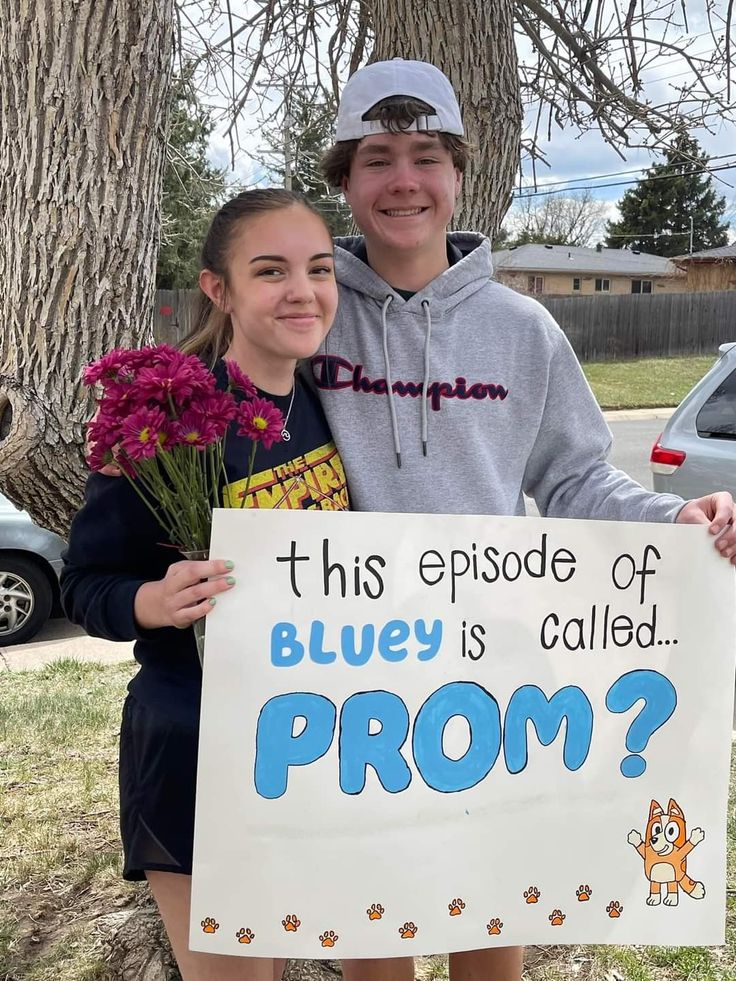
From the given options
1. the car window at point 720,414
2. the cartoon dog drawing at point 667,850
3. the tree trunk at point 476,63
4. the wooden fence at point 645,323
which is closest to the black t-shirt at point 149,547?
the cartoon dog drawing at point 667,850

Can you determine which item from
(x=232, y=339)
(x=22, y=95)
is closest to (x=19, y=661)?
(x=22, y=95)

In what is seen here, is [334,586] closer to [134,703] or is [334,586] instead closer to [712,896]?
[134,703]

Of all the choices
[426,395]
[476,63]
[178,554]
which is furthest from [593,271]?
[178,554]

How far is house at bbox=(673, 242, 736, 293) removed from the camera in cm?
3553

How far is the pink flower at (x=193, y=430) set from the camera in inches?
52.3

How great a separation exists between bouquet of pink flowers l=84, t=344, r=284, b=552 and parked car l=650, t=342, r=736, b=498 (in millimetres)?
3685

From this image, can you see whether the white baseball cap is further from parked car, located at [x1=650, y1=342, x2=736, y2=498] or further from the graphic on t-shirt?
parked car, located at [x1=650, y1=342, x2=736, y2=498]

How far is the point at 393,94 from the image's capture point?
1.71 meters

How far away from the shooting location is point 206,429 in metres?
1.33

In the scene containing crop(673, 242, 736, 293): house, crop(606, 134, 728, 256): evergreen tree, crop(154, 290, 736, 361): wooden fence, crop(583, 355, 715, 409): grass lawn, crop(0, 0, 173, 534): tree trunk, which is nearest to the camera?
crop(0, 0, 173, 534): tree trunk

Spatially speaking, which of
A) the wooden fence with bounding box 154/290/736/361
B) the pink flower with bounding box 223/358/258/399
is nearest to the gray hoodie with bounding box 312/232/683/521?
the pink flower with bounding box 223/358/258/399

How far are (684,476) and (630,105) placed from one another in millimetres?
1846

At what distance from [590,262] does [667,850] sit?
43177 mm

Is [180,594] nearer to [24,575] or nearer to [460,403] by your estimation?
[460,403]
